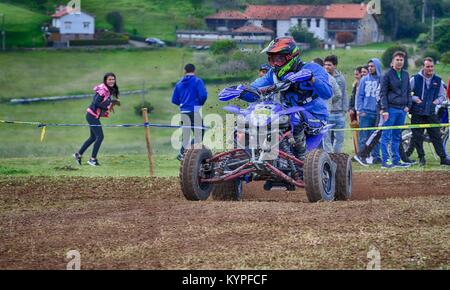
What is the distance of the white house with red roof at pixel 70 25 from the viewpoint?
38.3m

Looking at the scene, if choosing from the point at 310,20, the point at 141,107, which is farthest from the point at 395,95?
the point at 141,107

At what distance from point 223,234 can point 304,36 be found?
1667 cm

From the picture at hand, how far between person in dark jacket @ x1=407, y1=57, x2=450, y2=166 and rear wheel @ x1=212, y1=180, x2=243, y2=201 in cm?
726

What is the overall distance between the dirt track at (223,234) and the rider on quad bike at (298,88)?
5.17 ft

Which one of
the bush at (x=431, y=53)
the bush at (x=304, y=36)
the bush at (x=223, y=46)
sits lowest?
the bush at (x=431, y=53)

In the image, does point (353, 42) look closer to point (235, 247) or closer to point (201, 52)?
point (201, 52)

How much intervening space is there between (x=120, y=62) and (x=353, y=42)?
13.1 metres

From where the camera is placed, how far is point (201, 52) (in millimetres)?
34156

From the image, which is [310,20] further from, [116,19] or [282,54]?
[282,54]

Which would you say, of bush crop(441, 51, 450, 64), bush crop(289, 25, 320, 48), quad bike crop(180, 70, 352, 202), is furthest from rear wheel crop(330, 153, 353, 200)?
bush crop(441, 51, 450, 64)

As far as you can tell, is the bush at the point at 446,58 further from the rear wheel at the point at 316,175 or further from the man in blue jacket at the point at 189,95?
the rear wheel at the point at 316,175

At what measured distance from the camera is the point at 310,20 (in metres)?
27.9

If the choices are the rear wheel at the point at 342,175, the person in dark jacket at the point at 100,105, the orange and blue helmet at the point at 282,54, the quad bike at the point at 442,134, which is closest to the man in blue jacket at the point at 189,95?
the person in dark jacket at the point at 100,105

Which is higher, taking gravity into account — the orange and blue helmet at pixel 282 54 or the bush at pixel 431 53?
the bush at pixel 431 53
